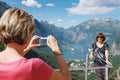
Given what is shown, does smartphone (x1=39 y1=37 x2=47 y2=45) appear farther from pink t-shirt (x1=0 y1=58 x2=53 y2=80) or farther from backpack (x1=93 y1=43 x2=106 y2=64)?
backpack (x1=93 y1=43 x2=106 y2=64)

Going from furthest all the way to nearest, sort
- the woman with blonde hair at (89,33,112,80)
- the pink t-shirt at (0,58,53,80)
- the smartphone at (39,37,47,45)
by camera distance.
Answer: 1. the woman with blonde hair at (89,33,112,80)
2. the smartphone at (39,37,47,45)
3. the pink t-shirt at (0,58,53,80)

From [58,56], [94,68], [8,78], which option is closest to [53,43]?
[58,56]

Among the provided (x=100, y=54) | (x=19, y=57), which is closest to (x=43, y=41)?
(x=19, y=57)

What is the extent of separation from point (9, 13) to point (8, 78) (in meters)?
0.36

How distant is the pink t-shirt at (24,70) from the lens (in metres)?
1.91

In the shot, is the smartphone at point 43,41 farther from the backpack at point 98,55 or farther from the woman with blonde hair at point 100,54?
the backpack at point 98,55

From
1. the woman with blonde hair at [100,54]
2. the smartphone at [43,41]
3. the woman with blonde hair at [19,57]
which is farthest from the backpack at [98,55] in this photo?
the woman with blonde hair at [19,57]

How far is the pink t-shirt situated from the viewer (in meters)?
1.91

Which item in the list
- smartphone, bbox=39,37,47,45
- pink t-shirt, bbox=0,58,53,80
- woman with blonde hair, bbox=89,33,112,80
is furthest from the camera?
woman with blonde hair, bbox=89,33,112,80

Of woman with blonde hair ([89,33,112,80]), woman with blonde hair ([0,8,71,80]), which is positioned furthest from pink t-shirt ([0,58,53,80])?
woman with blonde hair ([89,33,112,80])

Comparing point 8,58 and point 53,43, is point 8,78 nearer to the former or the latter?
point 8,58

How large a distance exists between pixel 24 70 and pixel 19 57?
0.10m

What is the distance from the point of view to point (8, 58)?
1973mm

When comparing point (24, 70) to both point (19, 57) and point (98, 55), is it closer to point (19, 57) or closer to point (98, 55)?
point (19, 57)
